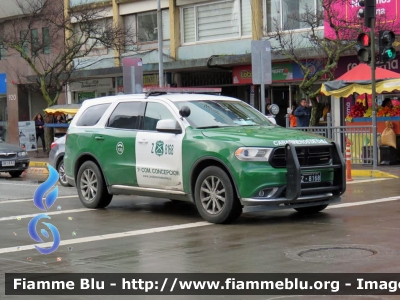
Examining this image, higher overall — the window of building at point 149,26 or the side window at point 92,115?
the window of building at point 149,26

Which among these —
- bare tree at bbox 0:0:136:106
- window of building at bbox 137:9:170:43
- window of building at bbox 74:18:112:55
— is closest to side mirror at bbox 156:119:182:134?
window of building at bbox 74:18:112:55

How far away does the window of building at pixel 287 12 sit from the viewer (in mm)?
28219

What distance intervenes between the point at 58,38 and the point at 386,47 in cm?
2127

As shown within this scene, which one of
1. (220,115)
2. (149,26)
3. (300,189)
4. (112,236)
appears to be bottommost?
(112,236)

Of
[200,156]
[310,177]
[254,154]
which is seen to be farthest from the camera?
[200,156]

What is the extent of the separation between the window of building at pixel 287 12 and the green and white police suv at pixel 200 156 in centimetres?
1564

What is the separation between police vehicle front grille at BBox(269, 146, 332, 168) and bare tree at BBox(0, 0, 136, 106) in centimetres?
2096

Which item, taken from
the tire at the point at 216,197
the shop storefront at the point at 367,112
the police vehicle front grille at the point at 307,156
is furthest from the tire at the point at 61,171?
the police vehicle front grille at the point at 307,156

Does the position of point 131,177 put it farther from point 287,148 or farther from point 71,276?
point 71,276

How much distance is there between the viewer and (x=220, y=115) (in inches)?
476

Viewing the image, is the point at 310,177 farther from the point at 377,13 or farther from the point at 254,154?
the point at 377,13

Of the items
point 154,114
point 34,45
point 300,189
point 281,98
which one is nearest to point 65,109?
point 34,45

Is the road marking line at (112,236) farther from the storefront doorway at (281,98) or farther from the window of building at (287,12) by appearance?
the storefront doorway at (281,98)

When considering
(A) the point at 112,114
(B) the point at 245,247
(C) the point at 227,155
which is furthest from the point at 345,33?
(B) the point at 245,247
